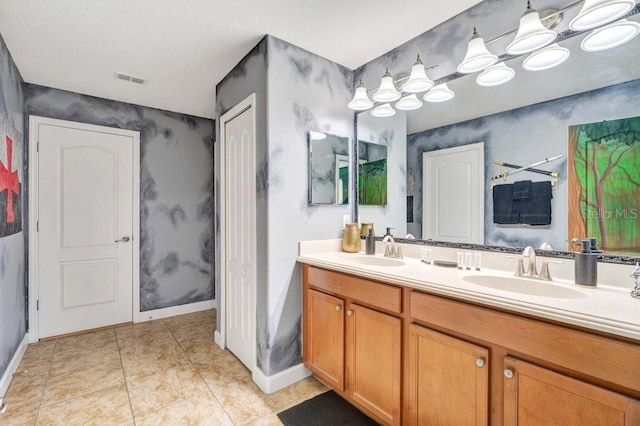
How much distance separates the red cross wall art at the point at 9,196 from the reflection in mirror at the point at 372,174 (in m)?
2.53

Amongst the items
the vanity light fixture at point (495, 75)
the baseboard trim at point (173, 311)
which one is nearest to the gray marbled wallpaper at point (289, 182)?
the vanity light fixture at point (495, 75)

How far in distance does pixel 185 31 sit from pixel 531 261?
8.09ft

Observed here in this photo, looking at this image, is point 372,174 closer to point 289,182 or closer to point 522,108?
point 289,182

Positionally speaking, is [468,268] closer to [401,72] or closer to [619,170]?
[619,170]

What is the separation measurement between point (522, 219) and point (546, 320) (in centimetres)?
71

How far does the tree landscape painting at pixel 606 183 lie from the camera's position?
49.4 inches

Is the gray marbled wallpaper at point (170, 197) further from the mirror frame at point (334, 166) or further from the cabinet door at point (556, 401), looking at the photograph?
the cabinet door at point (556, 401)

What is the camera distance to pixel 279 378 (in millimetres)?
2068

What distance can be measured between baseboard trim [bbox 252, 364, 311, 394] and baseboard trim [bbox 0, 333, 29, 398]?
166 cm

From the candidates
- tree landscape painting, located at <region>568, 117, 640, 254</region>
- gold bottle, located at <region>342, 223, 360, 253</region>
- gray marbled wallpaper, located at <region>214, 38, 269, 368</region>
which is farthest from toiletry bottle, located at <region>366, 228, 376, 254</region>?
tree landscape painting, located at <region>568, 117, 640, 254</region>

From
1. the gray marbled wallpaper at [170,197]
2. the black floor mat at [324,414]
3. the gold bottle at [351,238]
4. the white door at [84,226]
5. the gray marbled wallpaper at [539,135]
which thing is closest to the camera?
the gray marbled wallpaper at [539,135]

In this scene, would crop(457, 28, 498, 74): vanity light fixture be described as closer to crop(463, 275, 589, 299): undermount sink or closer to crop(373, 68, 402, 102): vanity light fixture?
crop(373, 68, 402, 102): vanity light fixture

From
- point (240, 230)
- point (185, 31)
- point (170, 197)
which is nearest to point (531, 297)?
point (240, 230)

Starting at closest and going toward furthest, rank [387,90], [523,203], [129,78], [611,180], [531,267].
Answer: [611,180]
[531,267]
[523,203]
[387,90]
[129,78]
